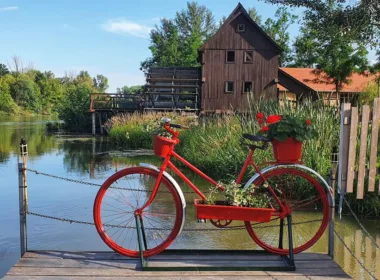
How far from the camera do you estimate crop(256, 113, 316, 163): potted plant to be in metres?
3.42

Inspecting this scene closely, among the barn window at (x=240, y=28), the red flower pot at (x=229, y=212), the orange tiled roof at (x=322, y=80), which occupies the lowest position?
the red flower pot at (x=229, y=212)

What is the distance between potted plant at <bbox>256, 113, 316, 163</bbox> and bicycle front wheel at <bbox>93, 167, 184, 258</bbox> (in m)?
0.95

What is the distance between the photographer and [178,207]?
3.51 m

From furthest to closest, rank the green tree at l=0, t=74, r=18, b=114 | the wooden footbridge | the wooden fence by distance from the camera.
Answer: the green tree at l=0, t=74, r=18, b=114, the wooden footbridge, the wooden fence

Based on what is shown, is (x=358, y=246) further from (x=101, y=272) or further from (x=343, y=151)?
(x=101, y=272)

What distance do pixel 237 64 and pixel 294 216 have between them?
71.9ft

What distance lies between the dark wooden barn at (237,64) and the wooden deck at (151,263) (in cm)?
2405

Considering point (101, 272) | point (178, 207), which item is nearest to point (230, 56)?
point (178, 207)

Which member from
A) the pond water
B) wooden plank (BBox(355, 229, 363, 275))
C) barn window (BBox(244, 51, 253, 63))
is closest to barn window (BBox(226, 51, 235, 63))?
barn window (BBox(244, 51, 253, 63))

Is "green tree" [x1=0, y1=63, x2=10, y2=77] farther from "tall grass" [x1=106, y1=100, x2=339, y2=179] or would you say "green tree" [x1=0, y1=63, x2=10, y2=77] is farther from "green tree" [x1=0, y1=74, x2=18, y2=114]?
"tall grass" [x1=106, y1=100, x2=339, y2=179]

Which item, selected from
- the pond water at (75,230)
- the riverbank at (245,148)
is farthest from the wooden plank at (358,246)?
the riverbank at (245,148)

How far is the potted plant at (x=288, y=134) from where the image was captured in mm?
3424

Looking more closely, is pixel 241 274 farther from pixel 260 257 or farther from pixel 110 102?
pixel 110 102

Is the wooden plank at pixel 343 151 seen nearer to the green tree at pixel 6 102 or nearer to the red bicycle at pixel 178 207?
the red bicycle at pixel 178 207
